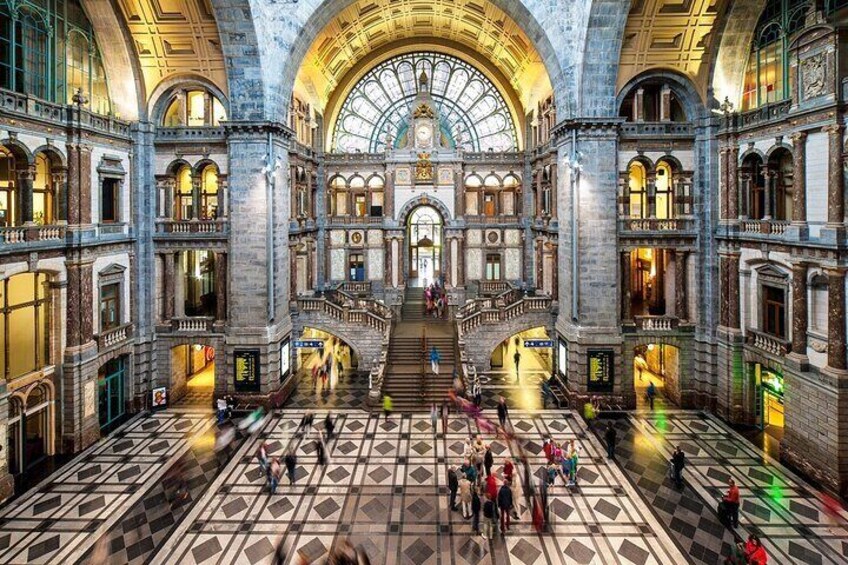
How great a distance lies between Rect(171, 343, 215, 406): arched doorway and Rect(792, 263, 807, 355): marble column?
959 inches

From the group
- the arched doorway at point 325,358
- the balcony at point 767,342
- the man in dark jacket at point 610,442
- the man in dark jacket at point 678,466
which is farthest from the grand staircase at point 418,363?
the balcony at point 767,342

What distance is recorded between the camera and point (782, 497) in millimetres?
15648

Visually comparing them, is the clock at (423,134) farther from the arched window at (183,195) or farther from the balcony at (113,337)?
the balcony at (113,337)

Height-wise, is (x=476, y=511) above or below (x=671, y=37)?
below

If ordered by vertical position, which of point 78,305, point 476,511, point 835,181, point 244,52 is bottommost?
point 476,511

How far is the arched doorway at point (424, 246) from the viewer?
35719 mm

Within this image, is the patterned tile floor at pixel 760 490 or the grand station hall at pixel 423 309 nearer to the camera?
the patterned tile floor at pixel 760 490

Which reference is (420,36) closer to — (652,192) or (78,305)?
(652,192)

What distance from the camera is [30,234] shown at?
17.4 m

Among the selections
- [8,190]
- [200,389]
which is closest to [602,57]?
[8,190]

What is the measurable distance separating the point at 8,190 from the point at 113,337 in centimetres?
700

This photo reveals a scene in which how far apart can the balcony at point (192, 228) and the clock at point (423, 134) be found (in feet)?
49.6

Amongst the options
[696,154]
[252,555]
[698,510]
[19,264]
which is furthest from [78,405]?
[696,154]

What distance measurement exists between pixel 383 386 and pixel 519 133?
20377 mm
